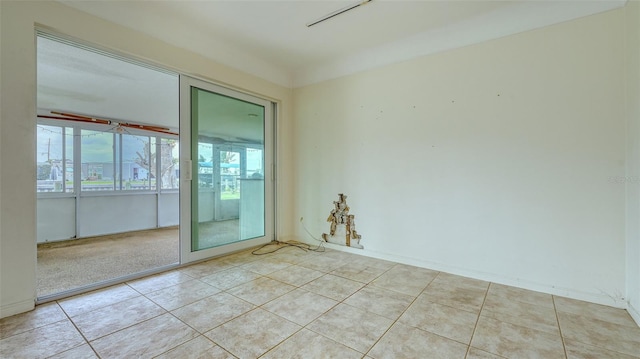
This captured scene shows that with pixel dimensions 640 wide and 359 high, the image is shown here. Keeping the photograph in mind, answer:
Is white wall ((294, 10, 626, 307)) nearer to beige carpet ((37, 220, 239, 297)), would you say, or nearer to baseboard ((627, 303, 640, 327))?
baseboard ((627, 303, 640, 327))

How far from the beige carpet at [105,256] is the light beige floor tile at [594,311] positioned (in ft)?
12.1

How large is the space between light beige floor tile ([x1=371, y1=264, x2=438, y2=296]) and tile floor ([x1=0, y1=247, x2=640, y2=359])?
2 cm

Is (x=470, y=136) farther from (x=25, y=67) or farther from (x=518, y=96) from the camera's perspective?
(x=25, y=67)

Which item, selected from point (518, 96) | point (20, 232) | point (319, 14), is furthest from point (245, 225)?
point (518, 96)

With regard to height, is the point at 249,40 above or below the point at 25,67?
above

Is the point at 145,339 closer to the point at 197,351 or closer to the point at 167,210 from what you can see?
the point at 197,351

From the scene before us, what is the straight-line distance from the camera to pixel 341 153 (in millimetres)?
3922

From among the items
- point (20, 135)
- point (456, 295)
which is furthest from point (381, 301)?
point (20, 135)

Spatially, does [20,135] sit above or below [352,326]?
A: above

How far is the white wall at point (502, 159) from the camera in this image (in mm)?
2316

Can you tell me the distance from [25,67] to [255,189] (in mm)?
2688

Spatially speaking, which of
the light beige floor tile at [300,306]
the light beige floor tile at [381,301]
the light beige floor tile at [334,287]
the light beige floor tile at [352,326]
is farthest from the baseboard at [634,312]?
the light beige floor tile at [300,306]

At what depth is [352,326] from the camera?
193 cm

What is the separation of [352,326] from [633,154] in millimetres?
2581
